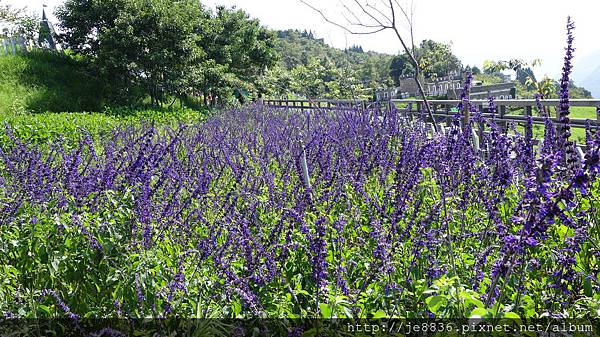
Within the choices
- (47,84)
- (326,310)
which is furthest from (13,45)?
(326,310)

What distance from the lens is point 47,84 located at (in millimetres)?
22594

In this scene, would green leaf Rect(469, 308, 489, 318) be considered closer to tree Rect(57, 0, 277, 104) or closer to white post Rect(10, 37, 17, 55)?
tree Rect(57, 0, 277, 104)

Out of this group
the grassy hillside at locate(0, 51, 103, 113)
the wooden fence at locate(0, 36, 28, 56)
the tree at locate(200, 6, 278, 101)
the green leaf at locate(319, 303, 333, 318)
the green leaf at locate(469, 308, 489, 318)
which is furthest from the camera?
the tree at locate(200, 6, 278, 101)

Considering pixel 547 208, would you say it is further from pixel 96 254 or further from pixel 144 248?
pixel 96 254

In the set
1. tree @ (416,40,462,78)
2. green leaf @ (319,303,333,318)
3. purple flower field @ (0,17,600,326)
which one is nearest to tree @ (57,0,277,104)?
tree @ (416,40,462,78)

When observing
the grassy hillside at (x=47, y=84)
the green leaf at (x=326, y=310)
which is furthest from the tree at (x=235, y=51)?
the green leaf at (x=326, y=310)

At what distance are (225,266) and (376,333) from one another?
77 cm

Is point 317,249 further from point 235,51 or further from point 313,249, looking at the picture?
point 235,51

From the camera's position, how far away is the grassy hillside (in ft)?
67.3

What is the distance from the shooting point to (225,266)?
239cm

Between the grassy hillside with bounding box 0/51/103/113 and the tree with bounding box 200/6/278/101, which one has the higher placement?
the tree with bounding box 200/6/278/101

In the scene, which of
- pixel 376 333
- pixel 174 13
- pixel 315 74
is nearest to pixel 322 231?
pixel 376 333

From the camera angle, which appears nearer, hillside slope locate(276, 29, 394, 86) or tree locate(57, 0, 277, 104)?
tree locate(57, 0, 277, 104)

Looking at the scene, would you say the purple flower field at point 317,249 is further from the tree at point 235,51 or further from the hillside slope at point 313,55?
the hillside slope at point 313,55
